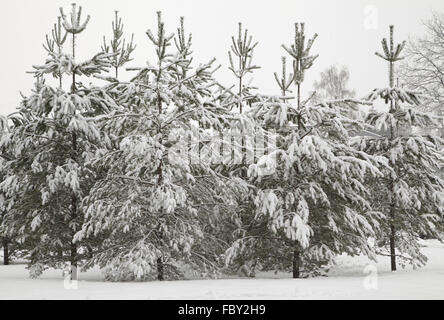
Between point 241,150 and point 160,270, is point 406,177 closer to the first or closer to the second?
point 241,150

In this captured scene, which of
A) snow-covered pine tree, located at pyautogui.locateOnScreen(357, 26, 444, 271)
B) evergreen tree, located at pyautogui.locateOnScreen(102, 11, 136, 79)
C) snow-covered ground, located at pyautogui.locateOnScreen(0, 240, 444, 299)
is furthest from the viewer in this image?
evergreen tree, located at pyautogui.locateOnScreen(102, 11, 136, 79)

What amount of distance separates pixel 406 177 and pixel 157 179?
723 cm

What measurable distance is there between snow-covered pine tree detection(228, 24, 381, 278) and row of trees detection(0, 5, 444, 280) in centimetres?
4

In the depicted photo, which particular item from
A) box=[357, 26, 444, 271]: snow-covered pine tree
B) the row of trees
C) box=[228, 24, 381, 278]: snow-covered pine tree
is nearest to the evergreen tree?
the row of trees

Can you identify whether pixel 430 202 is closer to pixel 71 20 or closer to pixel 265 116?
pixel 265 116

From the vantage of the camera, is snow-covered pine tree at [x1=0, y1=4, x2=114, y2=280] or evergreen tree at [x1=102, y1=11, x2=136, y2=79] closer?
snow-covered pine tree at [x1=0, y1=4, x2=114, y2=280]

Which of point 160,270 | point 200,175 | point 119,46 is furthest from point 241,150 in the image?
point 119,46

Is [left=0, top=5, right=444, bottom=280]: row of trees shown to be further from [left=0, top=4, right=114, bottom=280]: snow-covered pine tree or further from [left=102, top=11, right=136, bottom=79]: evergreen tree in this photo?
[left=102, top=11, right=136, bottom=79]: evergreen tree

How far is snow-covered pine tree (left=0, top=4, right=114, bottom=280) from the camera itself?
1412 centimetres

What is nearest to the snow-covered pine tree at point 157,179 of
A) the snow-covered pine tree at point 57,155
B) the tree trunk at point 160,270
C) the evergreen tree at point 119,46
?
the tree trunk at point 160,270

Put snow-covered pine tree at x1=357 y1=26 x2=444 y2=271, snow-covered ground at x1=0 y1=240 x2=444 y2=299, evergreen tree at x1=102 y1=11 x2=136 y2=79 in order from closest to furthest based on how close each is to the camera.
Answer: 1. snow-covered ground at x1=0 y1=240 x2=444 y2=299
2. snow-covered pine tree at x1=357 y1=26 x2=444 y2=271
3. evergreen tree at x1=102 y1=11 x2=136 y2=79

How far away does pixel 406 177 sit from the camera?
15.4 m
